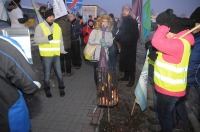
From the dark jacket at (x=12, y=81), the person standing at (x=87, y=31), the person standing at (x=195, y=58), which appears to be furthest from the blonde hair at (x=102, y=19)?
the person standing at (x=87, y=31)

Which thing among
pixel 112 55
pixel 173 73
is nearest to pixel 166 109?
pixel 173 73

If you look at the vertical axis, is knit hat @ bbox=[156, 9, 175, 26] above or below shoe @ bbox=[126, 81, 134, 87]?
above

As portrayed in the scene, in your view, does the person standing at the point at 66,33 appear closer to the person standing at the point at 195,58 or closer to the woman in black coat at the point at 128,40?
the woman in black coat at the point at 128,40

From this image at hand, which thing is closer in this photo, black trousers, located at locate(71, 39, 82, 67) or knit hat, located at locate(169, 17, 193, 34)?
knit hat, located at locate(169, 17, 193, 34)

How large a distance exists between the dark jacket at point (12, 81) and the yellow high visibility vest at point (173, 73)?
1.86 m

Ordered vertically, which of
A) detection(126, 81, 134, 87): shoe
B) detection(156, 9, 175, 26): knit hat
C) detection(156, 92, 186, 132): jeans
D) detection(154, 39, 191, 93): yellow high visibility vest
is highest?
detection(156, 9, 175, 26): knit hat

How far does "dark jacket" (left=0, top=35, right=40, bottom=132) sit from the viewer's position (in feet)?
6.51

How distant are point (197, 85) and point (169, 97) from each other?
1.12 m

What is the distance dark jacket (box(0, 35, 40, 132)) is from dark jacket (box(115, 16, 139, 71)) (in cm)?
453

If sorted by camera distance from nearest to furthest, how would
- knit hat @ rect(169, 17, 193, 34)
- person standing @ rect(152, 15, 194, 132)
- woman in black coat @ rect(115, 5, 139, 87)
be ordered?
person standing @ rect(152, 15, 194, 132)
knit hat @ rect(169, 17, 193, 34)
woman in black coat @ rect(115, 5, 139, 87)

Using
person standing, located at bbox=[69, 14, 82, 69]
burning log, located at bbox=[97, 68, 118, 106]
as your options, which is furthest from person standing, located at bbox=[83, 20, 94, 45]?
burning log, located at bbox=[97, 68, 118, 106]

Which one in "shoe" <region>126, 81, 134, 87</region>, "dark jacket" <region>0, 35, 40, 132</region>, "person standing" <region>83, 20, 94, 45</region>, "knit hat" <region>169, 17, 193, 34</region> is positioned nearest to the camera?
"dark jacket" <region>0, 35, 40, 132</region>

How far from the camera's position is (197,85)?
3949 millimetres

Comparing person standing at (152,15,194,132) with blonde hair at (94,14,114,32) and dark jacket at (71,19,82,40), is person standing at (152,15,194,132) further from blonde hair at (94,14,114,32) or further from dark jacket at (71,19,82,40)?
dark jacket at (71,19,82,40)
